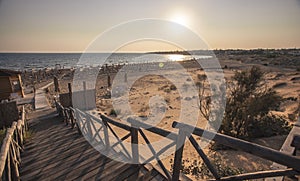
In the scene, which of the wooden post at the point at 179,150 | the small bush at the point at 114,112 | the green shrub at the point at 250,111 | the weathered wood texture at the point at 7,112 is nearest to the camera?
the wooden post at the point at 179,150

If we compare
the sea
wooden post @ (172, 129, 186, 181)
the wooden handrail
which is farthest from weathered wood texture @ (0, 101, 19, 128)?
the sea

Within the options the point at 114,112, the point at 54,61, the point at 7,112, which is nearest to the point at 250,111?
the point at 114,112

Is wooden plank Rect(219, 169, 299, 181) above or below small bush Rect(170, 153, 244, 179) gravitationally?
above

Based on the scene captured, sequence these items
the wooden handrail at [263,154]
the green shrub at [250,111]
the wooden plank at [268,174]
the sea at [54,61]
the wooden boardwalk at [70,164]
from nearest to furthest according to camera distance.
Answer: the wooden handrail at [263,154]
the wooden plank at [268,174]
the wooden boardwalk at [70,164]
the green shrub at [250,111]
the sea at [54,61]

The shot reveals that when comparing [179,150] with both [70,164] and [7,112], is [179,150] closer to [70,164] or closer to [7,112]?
[70,164]

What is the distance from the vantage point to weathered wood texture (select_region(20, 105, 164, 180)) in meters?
3.43

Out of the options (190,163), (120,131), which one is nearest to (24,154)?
(120,131)

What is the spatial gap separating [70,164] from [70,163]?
5 cm

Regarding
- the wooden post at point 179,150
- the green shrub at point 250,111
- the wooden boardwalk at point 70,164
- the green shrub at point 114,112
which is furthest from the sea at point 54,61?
the wooden post at point 179,150

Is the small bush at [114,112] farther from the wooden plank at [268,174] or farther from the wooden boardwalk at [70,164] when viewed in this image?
the wooden plank at [268,174]

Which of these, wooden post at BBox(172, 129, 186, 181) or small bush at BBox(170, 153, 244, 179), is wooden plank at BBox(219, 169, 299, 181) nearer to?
wooden post at BBox(172, 129, 186, 181)

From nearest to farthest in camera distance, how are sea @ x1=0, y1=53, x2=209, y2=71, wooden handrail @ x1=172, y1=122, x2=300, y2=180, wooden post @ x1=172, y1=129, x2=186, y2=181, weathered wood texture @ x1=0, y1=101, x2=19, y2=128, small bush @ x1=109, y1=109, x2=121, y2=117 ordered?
wooden handrail @ x1=172, y1=122, x2=300, y2=180 → wooden post @ x1=172, y1=129, x2=186, y2=181 → weathered wood texture @ x1=0, y1=101, x2=19, y2=128 → small bush @ x1=109, y1=109, x2=121, y2=117 → sea @ x1=0, y1=53, x2=209, y2=71

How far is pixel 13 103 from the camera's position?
8523 mm

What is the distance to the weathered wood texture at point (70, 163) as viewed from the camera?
3.43m
